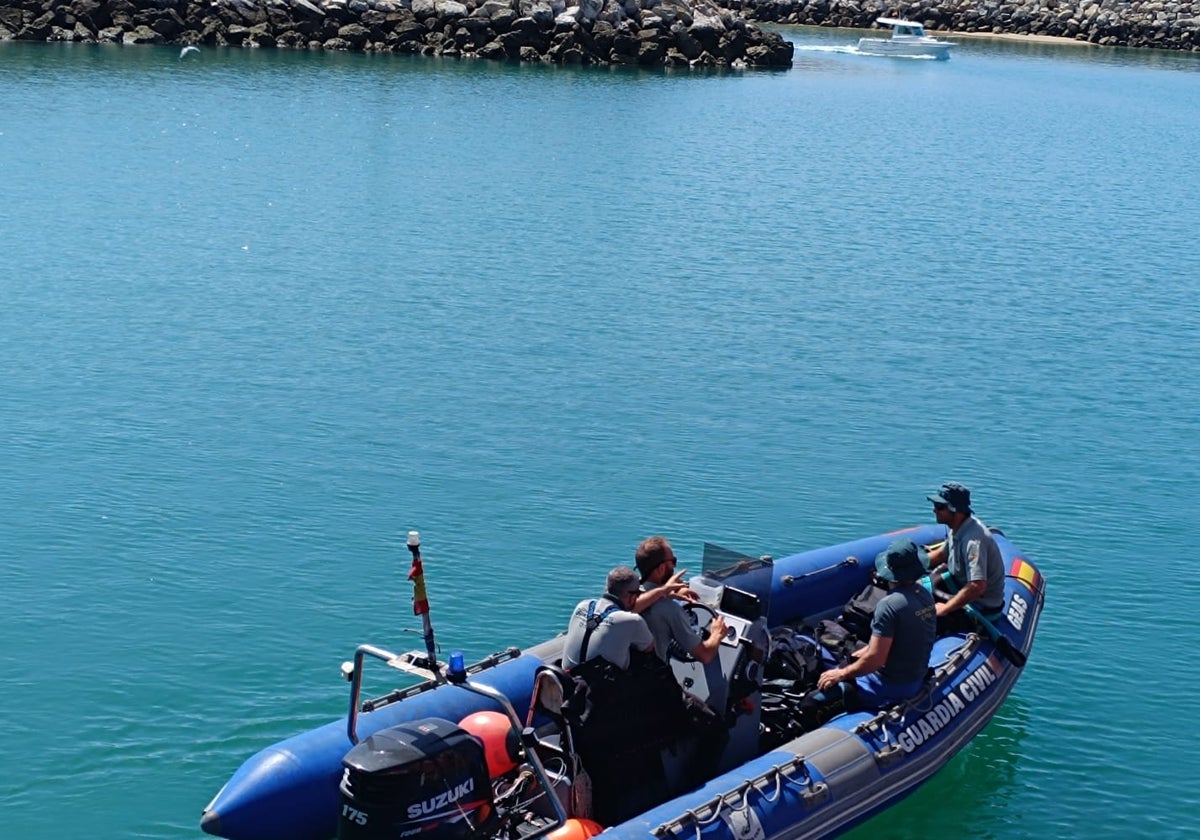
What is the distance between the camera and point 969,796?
10.2 meters

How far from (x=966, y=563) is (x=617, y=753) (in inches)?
129

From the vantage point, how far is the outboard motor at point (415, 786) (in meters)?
→ 6.52

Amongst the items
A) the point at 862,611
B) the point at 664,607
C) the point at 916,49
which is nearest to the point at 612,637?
the point at 664,607

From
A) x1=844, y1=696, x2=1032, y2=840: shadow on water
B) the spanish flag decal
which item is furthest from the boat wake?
x1=844, y1=696, x2=1032, y2=840: shadow on water

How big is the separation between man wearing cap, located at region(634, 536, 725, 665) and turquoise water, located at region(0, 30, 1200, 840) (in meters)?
2.68

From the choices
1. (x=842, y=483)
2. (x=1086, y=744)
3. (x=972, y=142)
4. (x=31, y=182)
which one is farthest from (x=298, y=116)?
(x=1086, y=744)

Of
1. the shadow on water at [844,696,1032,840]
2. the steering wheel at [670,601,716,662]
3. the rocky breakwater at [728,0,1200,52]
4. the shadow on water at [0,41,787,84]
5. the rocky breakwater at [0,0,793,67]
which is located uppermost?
the rocky breakwater at [728,0,1200,52]

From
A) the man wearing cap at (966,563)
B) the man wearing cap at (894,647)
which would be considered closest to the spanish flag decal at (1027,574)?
the man wearing cap at (966,563)

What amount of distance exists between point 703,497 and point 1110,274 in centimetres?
1365

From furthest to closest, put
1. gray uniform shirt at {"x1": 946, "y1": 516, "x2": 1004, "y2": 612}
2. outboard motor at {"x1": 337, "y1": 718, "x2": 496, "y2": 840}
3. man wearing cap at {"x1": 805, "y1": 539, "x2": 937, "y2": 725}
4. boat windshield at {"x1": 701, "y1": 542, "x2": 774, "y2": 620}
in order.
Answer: gray uniform shirt at {"x1": 946, "y1": 516, "x2": 1004, "y2": 612}, boat windshield at {"x1": 701, "y1": 542, "x2": 774, "y2": 620}, man wearing cap at {"x1": 805, "y1": 539, "x2": 937, "y2": 725}, outboard motor at {"x1": 337, "y1": 718, "x2": 496, "y2": 840}

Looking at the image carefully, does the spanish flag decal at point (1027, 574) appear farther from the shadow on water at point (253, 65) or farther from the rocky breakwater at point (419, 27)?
the rocky breakwater at point (419, 27)

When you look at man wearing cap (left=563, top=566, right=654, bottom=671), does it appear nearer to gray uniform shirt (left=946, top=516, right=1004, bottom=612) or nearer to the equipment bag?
the equipment bag

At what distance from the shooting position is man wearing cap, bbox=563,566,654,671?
7.64 meters

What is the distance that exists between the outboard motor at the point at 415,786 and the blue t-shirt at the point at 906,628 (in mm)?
2981
